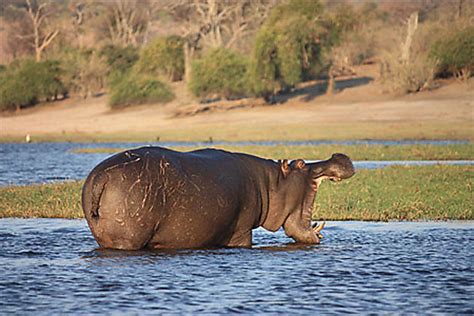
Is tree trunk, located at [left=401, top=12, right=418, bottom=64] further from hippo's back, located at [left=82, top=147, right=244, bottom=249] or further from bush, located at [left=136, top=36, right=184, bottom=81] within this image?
hippo's back, located at [left=82, top=147, right=244, bottom=249]

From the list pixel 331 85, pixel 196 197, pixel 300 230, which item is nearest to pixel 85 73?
pixel 331 85

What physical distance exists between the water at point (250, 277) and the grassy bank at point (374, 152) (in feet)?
42.1

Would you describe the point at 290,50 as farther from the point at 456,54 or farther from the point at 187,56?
the point at 187,56

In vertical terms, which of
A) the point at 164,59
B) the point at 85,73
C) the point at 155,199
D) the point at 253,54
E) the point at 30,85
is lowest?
the point at 155,199

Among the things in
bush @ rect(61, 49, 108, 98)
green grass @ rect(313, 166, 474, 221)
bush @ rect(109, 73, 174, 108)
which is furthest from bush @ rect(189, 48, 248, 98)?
green grass @ rect(313, 166, 474, 221)

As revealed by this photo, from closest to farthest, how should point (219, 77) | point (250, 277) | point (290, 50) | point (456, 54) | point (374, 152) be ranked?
point (250, 277) < point (374, 152) < point (456, 54) < point (290, 50) < point (219, 77)

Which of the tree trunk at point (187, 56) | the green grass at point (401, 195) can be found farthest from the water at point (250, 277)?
the tree trunk at point (187, 56)

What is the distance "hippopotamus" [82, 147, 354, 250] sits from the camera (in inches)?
365

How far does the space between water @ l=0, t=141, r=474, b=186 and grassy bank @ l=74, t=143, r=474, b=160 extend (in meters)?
1.15

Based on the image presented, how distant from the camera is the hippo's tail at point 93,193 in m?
9.23

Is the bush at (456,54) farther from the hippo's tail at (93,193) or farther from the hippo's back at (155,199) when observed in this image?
the hippo's tail at (93,193)

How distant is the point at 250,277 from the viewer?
881 centimetres

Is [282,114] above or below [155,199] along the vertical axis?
above

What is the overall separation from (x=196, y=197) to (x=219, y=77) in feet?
110
